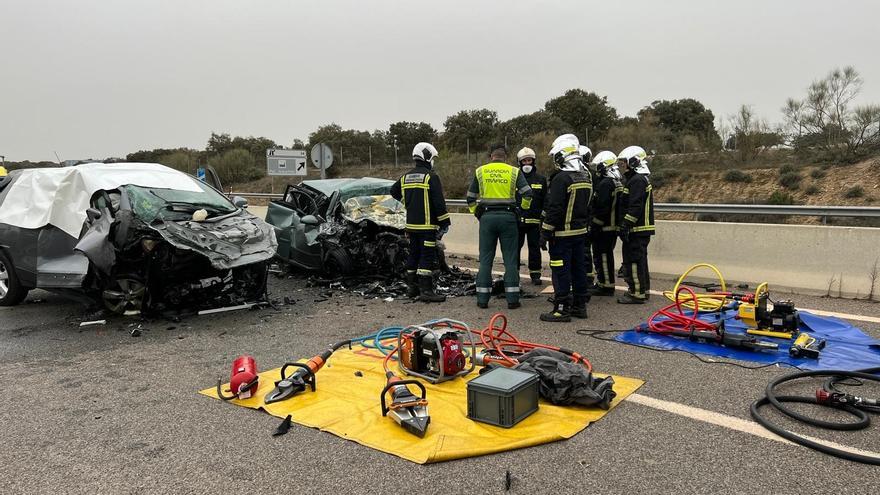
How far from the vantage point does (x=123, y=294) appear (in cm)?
640

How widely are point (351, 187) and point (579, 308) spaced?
4.35 metres

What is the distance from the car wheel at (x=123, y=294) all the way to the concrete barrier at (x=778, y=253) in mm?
6907

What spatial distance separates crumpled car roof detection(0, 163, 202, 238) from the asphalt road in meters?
1.75

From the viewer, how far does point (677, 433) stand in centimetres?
344

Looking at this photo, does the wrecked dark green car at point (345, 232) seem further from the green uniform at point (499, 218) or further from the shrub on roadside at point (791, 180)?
the shrub on roadside at point (791, 180)

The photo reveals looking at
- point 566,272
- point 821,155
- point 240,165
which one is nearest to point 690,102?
point 821,155

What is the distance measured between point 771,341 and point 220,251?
5510mm

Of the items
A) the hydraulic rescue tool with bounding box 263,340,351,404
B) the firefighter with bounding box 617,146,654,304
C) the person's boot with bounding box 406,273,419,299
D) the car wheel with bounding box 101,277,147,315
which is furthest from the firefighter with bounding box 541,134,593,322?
the car wheel with bounding box 101,277,147,315

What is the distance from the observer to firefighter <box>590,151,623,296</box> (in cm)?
736

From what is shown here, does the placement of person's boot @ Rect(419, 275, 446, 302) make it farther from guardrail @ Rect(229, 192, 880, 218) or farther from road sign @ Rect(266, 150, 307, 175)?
road sign @ Rect(266, 150, 307, 175)

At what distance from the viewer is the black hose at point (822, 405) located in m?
3.10

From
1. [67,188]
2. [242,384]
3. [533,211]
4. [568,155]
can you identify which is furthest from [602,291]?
[67,188]

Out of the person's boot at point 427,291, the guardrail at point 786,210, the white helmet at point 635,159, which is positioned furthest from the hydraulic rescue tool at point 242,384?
the guardrail at point 786,210

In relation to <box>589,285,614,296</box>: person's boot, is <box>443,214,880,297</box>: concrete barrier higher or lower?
higher
